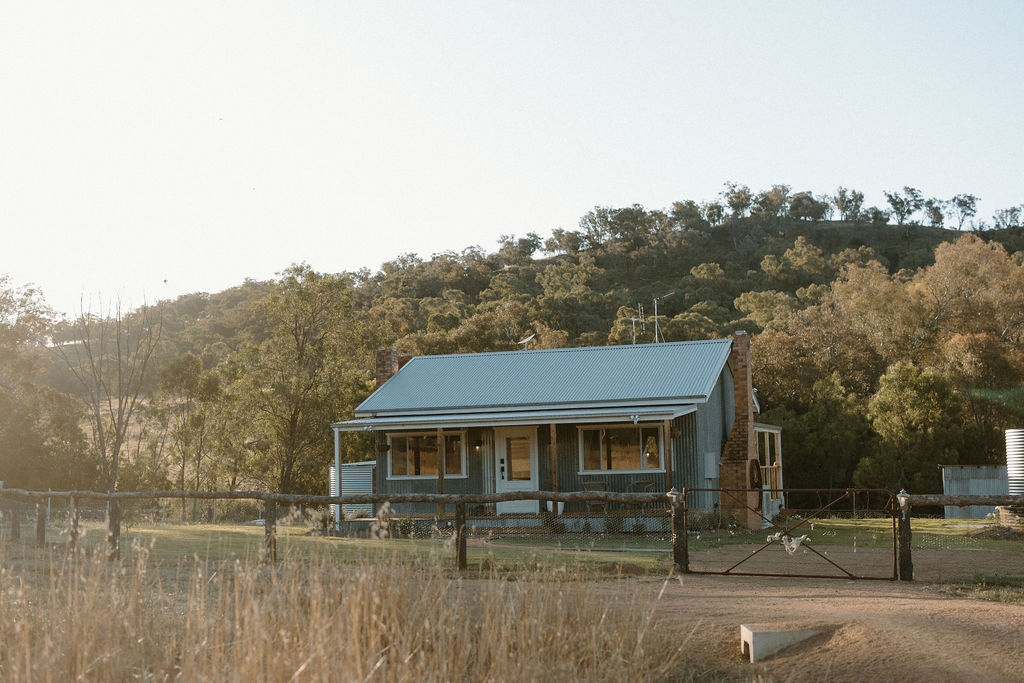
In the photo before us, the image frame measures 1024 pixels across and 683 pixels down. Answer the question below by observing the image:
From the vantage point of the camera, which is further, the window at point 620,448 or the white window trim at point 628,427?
the window at point 620,448

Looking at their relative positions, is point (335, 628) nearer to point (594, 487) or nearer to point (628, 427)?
point (594, 487)

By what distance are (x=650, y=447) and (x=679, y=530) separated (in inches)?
448

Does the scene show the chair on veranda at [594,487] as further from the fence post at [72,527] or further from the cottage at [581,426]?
the fence post at [72,527]

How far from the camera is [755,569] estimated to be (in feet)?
→ 44.2

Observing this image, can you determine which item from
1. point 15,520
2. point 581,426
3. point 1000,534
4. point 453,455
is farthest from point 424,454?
point 1000,534

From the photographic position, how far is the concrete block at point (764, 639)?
25.0 ft

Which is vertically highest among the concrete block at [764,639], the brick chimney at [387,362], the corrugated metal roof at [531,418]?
the brick chimney at [387,362]

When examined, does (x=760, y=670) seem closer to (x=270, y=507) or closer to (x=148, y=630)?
(x=148, y=630)

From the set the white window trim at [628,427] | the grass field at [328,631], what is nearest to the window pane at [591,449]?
the white window trim at [628,427]

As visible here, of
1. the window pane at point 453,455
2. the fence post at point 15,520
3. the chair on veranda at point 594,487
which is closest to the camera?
the fence post at point 15,520

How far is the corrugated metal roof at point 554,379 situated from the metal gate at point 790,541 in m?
2.96

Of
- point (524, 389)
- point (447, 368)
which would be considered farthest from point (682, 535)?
point (447, 368)

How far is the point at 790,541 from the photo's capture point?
14695mm

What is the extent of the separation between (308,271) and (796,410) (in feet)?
59.9
